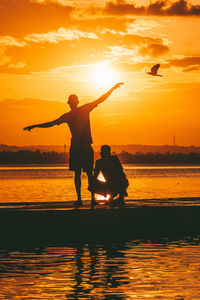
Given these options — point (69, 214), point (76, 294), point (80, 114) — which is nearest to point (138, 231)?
point (69, 214)

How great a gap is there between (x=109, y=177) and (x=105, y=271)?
13.5 feet

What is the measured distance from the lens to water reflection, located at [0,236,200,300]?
31.0 feet

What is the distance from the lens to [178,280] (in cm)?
1022

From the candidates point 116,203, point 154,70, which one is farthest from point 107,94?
point 154,70

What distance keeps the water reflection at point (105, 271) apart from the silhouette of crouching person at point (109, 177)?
1310 mm

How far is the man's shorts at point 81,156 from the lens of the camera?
14.5 m

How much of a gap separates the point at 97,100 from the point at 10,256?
4.11 metres

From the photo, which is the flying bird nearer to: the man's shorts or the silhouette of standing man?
the silhouette of standing man

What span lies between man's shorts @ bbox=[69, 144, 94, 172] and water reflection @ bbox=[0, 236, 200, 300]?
1791 millimetres

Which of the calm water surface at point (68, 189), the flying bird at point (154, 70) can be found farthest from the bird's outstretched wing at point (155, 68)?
the calm water surface at point (68, 189)

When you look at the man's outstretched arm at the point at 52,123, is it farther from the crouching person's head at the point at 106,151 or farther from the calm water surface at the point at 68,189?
the calm water surface at the point at 68,189

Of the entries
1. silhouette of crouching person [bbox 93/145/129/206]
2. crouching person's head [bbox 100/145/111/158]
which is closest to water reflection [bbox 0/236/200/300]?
silhouette of crouching person [bbox 93/145/129/206]

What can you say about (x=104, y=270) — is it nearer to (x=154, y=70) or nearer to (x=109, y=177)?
(x=109, y=177)

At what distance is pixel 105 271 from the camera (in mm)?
10992
